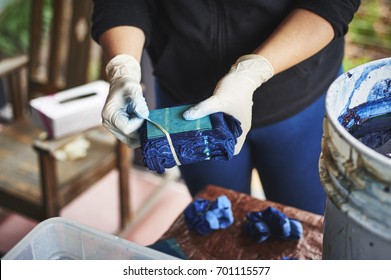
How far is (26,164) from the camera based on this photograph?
1.92 metres

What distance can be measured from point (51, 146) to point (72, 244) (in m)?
0.97

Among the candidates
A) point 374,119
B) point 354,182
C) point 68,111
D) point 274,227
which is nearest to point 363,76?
point 374,119

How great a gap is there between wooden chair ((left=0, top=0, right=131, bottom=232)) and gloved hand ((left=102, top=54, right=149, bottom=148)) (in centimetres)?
68

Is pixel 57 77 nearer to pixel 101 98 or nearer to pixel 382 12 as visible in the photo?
pixel 101 98

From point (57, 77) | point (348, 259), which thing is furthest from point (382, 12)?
point (348, 259)

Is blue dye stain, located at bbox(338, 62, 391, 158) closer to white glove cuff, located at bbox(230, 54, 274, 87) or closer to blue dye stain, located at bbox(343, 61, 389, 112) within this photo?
blue dye stain, located at bbox(343, 61, 389, 112)

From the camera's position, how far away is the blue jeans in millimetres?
1180

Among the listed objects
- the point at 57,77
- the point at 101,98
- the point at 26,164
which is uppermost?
the point at 101,98

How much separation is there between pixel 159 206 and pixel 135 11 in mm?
1301

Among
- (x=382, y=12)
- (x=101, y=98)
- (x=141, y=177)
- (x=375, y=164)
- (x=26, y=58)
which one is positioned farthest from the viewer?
(x=382, y=12)

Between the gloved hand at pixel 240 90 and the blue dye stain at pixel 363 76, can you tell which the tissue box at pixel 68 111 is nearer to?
the gloved hand at pixel 240 90

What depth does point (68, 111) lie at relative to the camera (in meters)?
1.59

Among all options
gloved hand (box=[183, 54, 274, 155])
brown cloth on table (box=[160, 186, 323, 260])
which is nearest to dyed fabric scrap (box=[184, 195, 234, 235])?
brown cloth on table (box=[160, 186, 323, 260])

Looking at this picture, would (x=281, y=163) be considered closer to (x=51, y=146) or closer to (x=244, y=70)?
(x=244, y=70)
